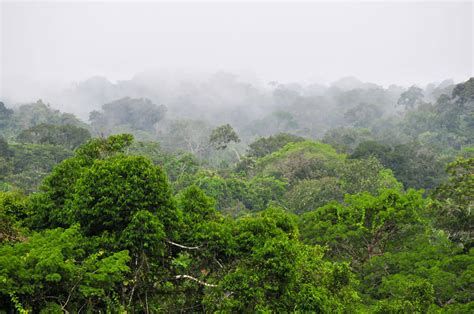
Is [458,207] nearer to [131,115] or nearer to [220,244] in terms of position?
[220,244]

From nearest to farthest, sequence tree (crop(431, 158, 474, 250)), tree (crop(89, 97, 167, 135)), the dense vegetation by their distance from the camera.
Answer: the dense vegetation
tree (crop(431, 158, 474, 250))
tree (crop(89, 97, 167, 135))

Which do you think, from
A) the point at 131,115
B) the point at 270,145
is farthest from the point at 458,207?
the point at 131,115

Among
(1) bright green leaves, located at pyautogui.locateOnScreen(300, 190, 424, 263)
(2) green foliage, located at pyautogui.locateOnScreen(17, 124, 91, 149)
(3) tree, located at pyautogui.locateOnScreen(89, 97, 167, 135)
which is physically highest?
(1) bright green leaves, located at pyautogui.locateOnScreen(300, 190, 424, 263)

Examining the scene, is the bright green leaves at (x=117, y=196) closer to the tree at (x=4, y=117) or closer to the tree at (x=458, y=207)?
the tree at (x=458, y=207)

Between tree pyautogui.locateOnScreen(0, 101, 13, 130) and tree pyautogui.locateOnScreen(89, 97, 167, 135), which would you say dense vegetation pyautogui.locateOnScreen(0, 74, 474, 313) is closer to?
tree pyautogui.locateOnScreen(0, 101, 13, 130)

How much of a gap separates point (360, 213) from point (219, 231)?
7560 millimetres

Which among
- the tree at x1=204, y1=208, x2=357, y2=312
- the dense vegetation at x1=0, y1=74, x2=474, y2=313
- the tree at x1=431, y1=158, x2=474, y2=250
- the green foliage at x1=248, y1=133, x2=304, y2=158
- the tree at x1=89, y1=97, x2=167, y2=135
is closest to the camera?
the dense vegetation at x1=0, y1=74, x2=474, y2=313

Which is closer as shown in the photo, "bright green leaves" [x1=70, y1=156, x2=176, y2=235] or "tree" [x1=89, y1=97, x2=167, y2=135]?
"bright green leaves" [x1=70, y1=156, x2=176, y2=235]

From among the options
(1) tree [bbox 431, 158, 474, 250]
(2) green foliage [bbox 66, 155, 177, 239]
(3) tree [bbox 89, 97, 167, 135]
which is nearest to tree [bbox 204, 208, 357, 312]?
(2) green foliage [bbox 66, 155, 177, 239]

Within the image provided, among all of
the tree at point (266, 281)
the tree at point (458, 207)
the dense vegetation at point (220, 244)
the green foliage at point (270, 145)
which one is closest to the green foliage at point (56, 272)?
the dense vegetation at point (220, 244)

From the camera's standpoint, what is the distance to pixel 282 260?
7488mm

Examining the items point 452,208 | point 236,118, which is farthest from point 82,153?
point 236,118

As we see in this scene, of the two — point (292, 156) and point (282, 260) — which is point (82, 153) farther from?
point (292, 156)

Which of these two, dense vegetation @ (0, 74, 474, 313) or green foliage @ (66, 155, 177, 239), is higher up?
green foliage @ (66, 155, 177, 239)
